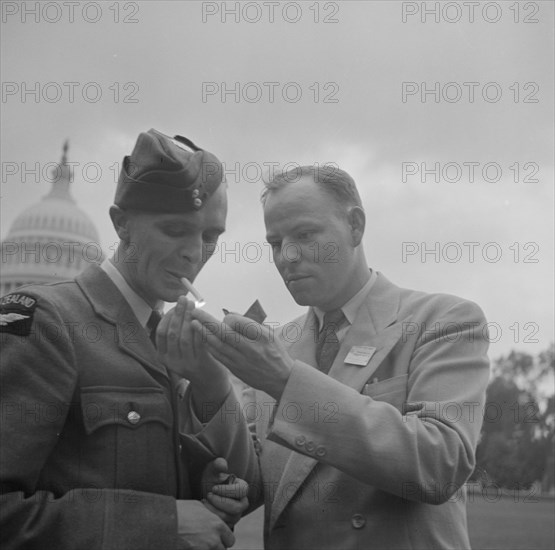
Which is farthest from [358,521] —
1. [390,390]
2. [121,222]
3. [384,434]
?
[121,222]

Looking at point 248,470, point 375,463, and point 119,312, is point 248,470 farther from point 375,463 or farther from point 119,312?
point 119,312

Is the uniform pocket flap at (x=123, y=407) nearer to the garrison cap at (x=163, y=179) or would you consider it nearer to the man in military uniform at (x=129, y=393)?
the man in military uniform at (x=129, y=393)

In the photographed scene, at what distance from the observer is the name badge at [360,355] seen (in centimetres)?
360

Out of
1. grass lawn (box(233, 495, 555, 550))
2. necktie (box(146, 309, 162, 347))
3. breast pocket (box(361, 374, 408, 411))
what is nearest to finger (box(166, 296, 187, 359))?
necktie (box(146, 309, 162, 347))

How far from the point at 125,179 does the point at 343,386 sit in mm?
1192

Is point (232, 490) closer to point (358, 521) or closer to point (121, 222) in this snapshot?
point (358, 521)

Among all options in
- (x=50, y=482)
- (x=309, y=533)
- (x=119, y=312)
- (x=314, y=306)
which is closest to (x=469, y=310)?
(x=314, y=306)

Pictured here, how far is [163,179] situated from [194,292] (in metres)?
0.46

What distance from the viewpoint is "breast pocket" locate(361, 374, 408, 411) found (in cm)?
350

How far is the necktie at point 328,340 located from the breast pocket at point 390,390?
1.02ft

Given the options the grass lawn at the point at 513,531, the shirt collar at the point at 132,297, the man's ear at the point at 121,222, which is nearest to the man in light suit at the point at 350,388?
the shirt collar at the point at 132,297

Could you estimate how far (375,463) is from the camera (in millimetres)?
3092

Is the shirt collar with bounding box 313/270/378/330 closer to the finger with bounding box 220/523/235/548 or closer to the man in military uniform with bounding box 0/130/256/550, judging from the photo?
the man in military uniform with bounding box 0/130/256/550

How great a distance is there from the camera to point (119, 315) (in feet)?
10.6
